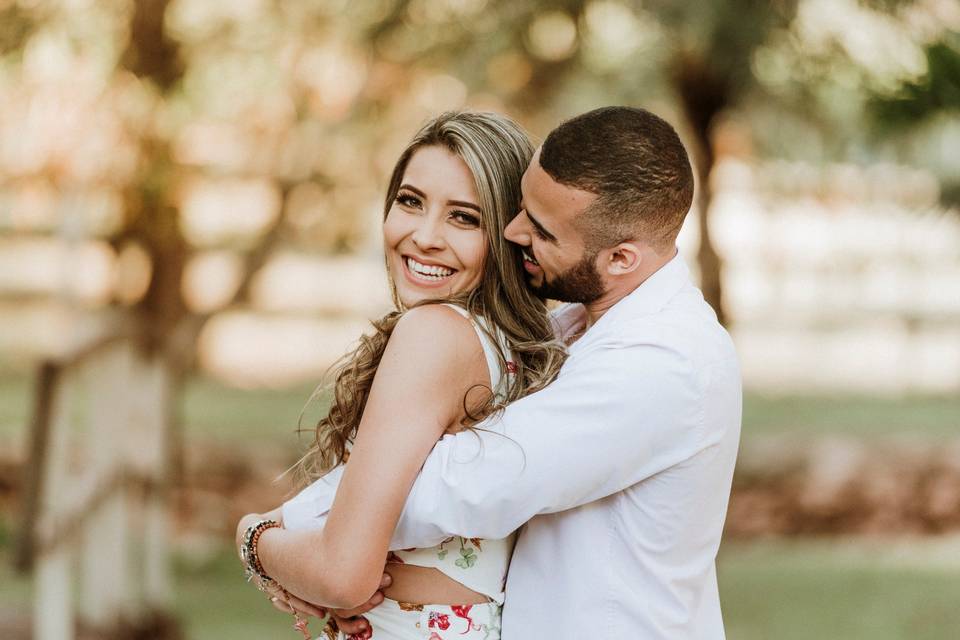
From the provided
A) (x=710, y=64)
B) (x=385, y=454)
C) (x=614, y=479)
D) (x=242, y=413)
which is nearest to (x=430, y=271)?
(x=385, y=454)

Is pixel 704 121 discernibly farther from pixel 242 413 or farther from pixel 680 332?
pixel 242 413

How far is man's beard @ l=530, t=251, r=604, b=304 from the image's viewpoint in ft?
6.15

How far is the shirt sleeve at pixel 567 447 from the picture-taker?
1.70 m

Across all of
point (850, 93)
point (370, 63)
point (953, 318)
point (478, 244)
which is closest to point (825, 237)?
point (953, 318)

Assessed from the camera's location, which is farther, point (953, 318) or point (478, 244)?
point (953, 318)

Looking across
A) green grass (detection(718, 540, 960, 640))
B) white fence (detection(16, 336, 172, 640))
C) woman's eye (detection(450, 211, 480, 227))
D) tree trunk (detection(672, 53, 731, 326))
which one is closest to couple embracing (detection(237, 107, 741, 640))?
woman's eye (detection(450, 211, 480, 227))

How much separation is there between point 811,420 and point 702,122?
548cm

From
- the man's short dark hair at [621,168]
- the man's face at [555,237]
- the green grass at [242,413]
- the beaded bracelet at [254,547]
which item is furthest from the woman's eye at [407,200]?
the green grass at [242,413]

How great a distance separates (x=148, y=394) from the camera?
5.71 m

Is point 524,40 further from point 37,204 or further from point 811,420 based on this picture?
point 811,420

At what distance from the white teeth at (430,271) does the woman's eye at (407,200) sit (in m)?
0.10

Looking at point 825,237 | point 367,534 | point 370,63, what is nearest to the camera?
point 367,534

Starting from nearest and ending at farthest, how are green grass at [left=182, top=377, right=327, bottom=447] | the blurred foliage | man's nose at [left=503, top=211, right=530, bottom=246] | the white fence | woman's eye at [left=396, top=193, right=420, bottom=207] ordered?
man's nose at [left=503, top=211, right=530, bottom=246]
woman's eye at [left=396, top=193, right=420, bottom=207]
the blurred foliage
the white fence
green grass at [left=182, top=377, right=327, bottom=447]

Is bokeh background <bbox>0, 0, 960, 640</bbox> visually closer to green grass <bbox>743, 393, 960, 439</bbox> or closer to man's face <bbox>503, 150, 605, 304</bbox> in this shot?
green grass <bbox>743, 393, 960, 439</bbox>
